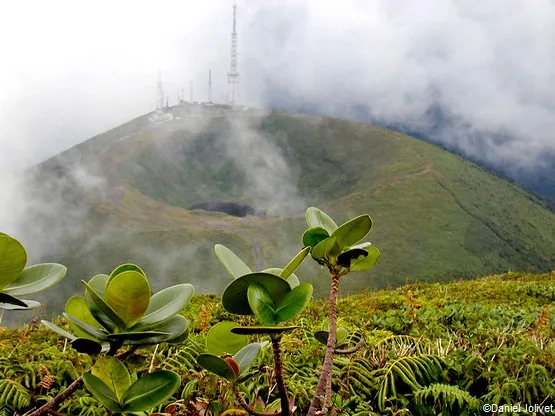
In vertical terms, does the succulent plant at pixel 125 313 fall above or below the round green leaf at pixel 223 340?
above

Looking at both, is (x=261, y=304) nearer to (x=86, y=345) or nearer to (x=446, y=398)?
(x=86, y=345)

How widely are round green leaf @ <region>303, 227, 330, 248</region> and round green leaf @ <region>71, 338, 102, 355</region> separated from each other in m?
0.78

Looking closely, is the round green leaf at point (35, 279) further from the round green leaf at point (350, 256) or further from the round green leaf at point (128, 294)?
the round green leaf at point (350, 256)

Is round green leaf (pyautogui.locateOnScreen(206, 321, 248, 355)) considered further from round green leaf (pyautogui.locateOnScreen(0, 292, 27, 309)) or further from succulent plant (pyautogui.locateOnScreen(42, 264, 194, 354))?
round green leaf (pyautogui.locateOnScreen(0, 292, 27, 309))

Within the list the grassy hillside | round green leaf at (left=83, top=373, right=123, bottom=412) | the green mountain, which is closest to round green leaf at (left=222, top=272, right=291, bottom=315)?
round green leaf at (left=83, top=373, right=123, bottom=412)

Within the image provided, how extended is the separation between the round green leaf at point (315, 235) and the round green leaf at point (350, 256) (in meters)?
0.10

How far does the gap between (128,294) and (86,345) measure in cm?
24

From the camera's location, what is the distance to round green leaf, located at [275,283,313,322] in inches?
63.1

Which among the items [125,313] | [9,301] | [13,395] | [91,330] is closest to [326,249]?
[125,313]

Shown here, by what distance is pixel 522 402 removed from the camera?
295 cm

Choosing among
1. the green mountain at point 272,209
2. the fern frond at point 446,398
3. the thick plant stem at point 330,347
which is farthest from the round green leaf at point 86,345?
the green mountain at point 272,209

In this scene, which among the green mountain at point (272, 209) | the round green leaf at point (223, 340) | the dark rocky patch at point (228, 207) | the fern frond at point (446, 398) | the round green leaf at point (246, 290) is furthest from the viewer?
the dark rocky patch at point (228, 207)

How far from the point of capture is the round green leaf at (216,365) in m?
1.68

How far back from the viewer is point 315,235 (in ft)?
5.92
